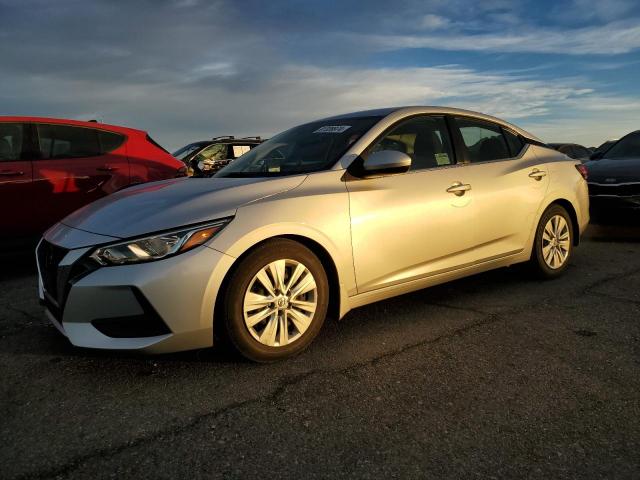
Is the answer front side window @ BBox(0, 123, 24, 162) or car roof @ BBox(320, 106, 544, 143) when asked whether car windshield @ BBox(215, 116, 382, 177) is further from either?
front side window @ BBox(0, 123, 24, 162)

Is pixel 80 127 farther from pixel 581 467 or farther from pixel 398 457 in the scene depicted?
pixel 581 467

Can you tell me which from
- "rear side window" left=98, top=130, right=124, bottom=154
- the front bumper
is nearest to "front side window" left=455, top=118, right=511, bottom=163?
the front bumper

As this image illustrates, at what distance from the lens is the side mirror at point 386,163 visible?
333cm

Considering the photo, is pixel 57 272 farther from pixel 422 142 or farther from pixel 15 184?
pixel 15 184

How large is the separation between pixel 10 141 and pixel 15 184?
478mm

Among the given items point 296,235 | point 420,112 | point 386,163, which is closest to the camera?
point 296,235

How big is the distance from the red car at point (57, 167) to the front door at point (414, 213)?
3.68m

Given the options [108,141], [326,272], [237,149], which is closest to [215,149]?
[237,149]

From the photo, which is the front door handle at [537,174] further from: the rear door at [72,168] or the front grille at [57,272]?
the rear door at [72,168]

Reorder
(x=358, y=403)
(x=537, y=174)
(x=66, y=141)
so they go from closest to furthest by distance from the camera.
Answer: (x=358, y=403)
(x=537, y=174)
(x=66, y=141)

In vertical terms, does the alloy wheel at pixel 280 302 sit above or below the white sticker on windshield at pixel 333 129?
below

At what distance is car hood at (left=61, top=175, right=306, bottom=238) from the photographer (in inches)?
110

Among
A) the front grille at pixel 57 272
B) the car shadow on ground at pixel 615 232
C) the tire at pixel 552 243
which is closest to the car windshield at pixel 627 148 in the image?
the car shadow on ground at pixel 615 232

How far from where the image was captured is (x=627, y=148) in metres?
8.03
